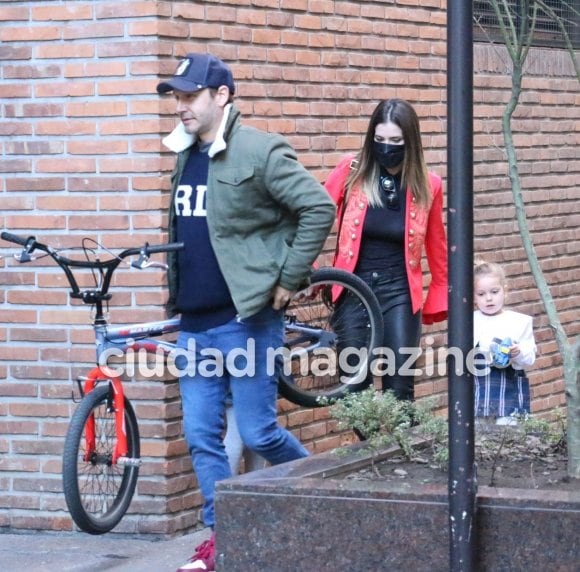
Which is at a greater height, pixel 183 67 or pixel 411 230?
pixel 183 67

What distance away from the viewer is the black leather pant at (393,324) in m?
6.91

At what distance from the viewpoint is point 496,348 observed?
6.71 metres

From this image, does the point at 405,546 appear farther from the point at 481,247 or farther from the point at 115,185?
the point at 481,247

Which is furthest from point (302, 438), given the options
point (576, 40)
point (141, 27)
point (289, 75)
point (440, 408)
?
point (576, 40)

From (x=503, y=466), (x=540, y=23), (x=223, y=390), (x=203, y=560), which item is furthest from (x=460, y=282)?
(x=540, y=23)

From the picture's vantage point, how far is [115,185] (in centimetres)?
648

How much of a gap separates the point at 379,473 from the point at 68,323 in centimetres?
184

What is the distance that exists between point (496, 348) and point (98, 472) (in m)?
1.92

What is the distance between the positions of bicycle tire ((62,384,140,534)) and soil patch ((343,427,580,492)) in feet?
3.77

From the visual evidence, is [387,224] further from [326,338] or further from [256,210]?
[256,210]

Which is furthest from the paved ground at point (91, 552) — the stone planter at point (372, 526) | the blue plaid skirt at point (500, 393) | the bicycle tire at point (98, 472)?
the blue plaid skirt at point (500, 393)

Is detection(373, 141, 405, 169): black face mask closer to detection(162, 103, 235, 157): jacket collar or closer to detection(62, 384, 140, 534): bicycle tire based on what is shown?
detection(162, 103, 235, 157): jacket collar

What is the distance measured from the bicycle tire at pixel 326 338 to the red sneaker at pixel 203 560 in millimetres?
1002

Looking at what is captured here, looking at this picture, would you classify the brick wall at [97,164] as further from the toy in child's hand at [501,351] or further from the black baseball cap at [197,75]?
the toy in child's hand at [501,351]
